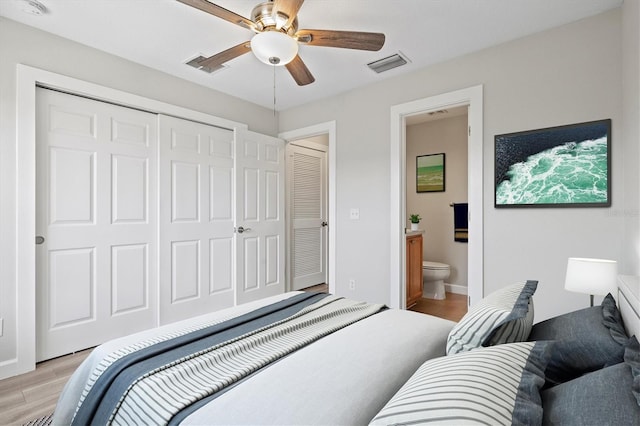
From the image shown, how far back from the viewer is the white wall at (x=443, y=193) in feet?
14.5

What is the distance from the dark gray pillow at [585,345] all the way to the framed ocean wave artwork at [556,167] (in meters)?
1.40

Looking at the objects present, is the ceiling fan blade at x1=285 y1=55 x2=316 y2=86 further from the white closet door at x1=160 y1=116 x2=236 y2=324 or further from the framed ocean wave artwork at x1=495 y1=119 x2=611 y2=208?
the framed ocean wave artwork at x1=495 y1=119 x2=611 y2=208

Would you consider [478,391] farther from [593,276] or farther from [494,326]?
[593,276]

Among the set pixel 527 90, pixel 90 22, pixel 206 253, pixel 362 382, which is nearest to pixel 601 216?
pixel 527 90

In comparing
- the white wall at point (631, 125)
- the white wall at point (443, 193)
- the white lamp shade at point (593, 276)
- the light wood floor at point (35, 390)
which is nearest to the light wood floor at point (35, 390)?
the light wood floor at point (35, 390)

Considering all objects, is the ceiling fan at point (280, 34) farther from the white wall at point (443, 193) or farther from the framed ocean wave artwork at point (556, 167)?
the white wall at point (443, 193)

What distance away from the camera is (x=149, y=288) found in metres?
2.97

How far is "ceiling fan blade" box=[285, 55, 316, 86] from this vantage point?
2176 mm

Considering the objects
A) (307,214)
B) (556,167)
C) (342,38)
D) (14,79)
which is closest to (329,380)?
(342,38)

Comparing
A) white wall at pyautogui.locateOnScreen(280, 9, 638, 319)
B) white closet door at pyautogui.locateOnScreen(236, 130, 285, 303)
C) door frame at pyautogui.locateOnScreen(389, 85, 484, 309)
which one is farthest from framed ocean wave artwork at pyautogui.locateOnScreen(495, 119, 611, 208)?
white closet door at pyautogui.locateOnScreen(236, 130, 285, 303)

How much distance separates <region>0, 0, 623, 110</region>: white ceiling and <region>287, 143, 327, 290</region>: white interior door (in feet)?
5.85

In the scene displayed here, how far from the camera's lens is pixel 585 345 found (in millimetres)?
1001

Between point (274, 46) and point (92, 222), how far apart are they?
2.11 m

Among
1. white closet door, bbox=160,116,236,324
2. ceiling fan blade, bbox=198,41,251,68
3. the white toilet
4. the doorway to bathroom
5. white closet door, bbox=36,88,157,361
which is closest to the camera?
ceiling fan blade, bbox=198,41,251,68
